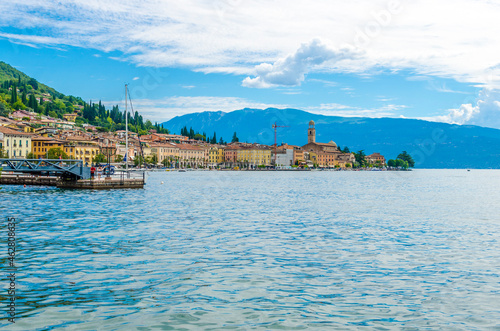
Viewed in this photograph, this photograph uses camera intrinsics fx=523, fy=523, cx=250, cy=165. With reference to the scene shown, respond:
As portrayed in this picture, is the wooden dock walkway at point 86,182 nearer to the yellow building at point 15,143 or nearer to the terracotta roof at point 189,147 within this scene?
the yellow building at point 15,143

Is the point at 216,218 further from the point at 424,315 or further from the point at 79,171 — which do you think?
the point at 79,171

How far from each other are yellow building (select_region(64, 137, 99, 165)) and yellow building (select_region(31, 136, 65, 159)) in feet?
9.68

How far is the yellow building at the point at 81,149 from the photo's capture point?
374 feet

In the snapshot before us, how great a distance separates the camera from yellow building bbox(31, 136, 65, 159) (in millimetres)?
108750

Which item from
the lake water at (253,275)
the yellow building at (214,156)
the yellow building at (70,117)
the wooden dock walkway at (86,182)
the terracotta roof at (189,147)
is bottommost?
the lake water at (253,275)

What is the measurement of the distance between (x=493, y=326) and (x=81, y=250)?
11490mm

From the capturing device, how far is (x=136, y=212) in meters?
28.6

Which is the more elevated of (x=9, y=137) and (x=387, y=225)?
(x=9, y=137)

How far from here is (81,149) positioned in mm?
119312

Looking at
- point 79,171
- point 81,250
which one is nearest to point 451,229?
point 81,250

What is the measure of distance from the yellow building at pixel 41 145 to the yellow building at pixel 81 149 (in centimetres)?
295

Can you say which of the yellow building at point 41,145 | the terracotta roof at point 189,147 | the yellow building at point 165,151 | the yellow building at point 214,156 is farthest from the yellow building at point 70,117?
the yellow building at point 41,145

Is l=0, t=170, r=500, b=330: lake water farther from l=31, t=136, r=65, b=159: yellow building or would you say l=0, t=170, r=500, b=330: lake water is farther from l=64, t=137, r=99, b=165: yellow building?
l=64, t=137, r=99, b=165: yellow building

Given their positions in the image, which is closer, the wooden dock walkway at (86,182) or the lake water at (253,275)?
the lake water at (253,275)
